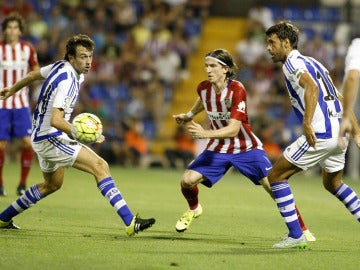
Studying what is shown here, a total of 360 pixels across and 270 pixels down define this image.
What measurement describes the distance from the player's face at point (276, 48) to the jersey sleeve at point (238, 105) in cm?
91

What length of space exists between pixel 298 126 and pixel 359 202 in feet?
44.1

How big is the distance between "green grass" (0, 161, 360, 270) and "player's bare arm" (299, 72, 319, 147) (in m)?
1.12

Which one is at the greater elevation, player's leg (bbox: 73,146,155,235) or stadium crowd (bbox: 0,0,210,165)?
player's leg (bbox: 73,146,155,235)

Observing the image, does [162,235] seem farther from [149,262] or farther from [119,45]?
[119,45]

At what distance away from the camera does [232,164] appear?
32.6 ft

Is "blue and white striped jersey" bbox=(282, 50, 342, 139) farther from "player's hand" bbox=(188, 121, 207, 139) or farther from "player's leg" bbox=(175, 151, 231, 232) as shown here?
"player's leg" bbox=(175, 151, 231, 232)

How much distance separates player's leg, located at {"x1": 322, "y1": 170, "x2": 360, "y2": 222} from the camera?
885cm

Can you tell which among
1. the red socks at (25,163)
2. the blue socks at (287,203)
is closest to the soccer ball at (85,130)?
A: the blue socks at (287,203)

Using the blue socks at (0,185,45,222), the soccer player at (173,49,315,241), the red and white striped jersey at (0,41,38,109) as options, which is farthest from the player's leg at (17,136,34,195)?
the soccer player at (173,49,315,241)

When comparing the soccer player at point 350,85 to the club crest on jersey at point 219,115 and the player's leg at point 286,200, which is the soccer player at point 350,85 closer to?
the player's leg at point 286,200

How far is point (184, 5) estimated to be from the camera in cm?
2555

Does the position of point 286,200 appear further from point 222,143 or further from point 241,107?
point 222,143

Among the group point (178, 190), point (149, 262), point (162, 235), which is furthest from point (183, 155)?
point (149, 262)

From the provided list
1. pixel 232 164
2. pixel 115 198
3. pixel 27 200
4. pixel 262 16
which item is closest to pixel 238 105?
pixel 232 164
